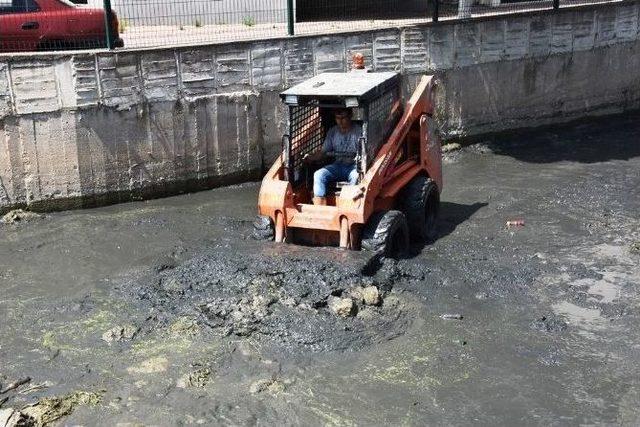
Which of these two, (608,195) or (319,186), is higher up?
(319,186)

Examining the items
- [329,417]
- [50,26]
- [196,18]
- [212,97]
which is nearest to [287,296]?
[329,417]

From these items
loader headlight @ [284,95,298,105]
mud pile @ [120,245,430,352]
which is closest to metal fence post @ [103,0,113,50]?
loader headlight @ [284,95,298,105]

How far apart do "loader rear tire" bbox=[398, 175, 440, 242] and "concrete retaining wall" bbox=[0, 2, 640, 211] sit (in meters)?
3.64

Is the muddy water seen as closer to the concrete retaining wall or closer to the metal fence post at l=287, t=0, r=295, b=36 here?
the concrete retaining wall

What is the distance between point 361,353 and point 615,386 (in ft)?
7.06

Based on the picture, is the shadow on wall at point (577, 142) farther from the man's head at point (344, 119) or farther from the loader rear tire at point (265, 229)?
the loader rear tire at point (265, 229)

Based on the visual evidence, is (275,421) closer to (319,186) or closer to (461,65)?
(319,186)

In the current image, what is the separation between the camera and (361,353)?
7.16 meters

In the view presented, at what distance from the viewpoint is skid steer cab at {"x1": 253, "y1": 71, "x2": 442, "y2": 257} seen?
8617 mm

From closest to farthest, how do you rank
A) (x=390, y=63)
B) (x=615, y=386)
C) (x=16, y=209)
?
(x=615, y=386) < (x=16, y=209) < (x=390, y=63)

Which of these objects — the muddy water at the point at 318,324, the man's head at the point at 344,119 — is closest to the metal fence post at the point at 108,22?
the muddy water at the point at 318,324

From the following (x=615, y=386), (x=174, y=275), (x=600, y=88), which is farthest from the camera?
(x=600, y=88)

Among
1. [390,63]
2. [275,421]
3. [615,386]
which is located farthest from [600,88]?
[275,421]

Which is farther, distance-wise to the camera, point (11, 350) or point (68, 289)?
point (68, 289)
